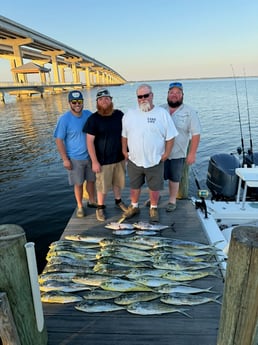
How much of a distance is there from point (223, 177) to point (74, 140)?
12.3 feet

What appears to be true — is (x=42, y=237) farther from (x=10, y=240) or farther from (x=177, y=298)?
(x=10, y=240)

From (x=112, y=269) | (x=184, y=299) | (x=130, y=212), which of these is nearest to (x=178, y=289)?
(x=184, y=299)

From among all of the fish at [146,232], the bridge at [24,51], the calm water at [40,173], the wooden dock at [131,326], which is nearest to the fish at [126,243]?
the fish at [146,232]

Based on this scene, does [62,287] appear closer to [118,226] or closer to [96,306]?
[96,306]

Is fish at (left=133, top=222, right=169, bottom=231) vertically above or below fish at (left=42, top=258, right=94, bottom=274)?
above

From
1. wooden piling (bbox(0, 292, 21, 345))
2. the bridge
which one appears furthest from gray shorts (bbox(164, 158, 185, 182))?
the bridge

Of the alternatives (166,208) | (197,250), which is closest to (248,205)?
(166,208)

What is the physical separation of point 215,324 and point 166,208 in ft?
8.11

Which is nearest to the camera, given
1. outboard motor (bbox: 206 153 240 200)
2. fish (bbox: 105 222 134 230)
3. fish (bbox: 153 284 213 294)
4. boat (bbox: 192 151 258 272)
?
fish (bbox: 153 284 213 294)

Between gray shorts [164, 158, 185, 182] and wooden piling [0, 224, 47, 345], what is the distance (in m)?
2.94

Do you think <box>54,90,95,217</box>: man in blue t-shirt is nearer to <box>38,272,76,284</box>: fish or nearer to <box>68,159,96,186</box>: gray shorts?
<box>68,159,96,186</box>: gray shorts

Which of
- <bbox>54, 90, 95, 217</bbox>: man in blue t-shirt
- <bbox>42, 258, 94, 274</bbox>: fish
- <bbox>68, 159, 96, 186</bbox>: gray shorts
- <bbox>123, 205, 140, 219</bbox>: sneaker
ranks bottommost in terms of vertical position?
<bbox>42, 258, 94, 274</bbox>: fish

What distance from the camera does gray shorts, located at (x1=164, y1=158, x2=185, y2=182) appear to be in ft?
14.4

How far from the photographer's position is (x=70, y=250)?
11.9 feet
